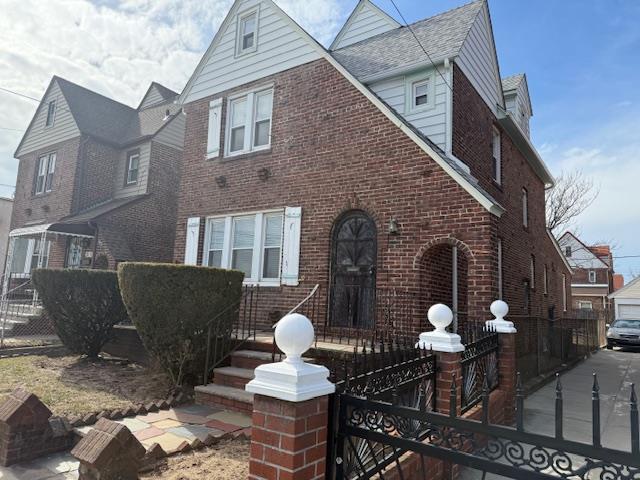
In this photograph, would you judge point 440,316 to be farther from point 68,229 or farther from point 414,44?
point 68,229

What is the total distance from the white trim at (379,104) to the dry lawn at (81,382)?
549cm

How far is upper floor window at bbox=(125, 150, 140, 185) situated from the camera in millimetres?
16219

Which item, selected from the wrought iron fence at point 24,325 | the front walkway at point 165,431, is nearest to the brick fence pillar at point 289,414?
the front walkway at point 165,431

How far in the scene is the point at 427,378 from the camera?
12.4 feet

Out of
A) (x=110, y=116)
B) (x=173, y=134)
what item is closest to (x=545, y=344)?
(x=173, y=134)

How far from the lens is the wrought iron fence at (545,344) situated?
8.86 meters

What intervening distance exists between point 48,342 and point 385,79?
10.0 m

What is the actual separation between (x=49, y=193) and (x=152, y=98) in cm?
633

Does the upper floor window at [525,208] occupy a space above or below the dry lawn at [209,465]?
above

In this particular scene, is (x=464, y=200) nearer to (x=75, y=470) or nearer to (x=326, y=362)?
(x=326, y=362)

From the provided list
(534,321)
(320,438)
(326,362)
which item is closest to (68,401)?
(326,362)

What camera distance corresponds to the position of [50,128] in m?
17.4

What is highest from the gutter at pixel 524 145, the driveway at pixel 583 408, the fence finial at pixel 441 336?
the gutter at pixel 524 145

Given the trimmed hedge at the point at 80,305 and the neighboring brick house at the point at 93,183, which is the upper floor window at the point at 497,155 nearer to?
the trimmed hedge at the point at 80,305
